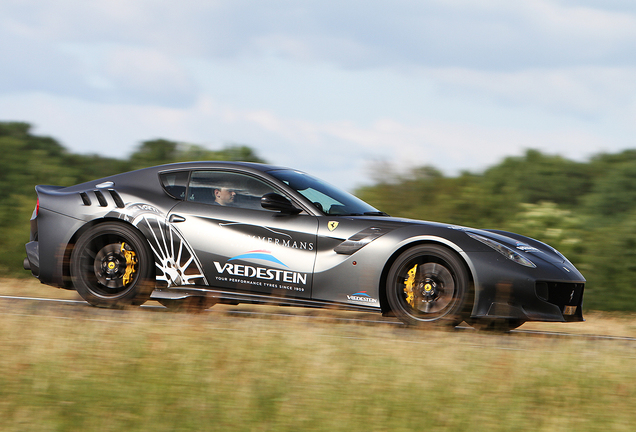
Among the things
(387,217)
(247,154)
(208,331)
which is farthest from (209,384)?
(247,154)

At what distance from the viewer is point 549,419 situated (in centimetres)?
386

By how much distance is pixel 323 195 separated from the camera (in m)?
6.85

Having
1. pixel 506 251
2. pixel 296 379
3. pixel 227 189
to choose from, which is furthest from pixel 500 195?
pixel 296 379

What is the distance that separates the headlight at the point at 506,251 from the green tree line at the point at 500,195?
5931mm

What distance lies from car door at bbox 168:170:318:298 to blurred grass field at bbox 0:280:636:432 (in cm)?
56

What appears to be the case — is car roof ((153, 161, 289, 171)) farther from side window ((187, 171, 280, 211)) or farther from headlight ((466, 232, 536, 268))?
headlight ((466, 232, 536, 268))

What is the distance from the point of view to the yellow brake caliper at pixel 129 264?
6.78 meters

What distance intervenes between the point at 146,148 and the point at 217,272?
12.1 meters

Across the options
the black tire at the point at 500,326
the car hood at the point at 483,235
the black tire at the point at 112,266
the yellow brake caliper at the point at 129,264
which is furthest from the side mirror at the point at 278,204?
the black tire at the point at 500,326

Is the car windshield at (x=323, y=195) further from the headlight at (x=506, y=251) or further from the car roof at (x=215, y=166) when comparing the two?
the headlight at (x=506, y=251)


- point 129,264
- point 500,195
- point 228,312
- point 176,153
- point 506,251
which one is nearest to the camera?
point 506,251

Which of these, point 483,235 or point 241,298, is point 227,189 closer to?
point 241,298

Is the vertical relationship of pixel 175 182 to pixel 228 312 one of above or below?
above

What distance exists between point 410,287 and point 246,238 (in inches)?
57.2
